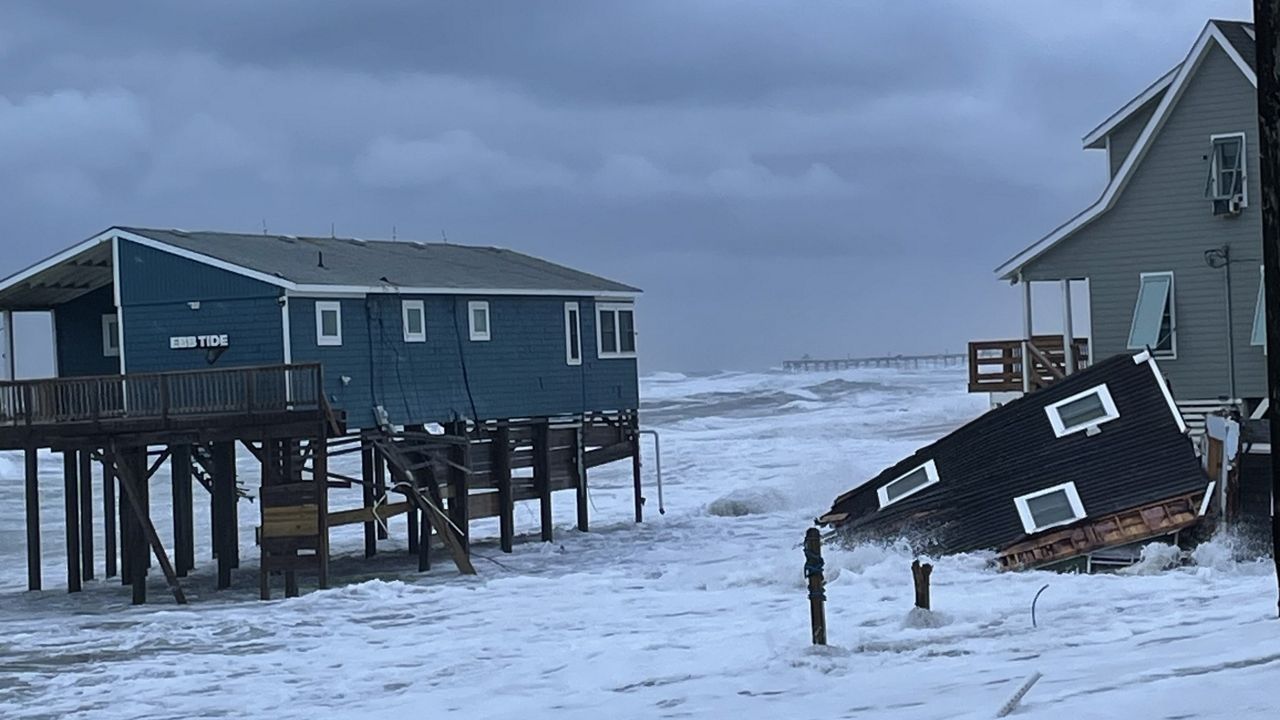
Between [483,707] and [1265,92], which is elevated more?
[1265,92]

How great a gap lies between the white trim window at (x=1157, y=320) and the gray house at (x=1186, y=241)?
0.02 meters

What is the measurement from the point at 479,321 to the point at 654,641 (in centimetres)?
1695

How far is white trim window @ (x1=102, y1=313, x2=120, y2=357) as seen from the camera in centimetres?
3781

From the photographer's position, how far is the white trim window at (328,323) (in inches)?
1323

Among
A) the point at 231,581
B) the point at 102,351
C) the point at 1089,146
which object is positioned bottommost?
the point at 231,581

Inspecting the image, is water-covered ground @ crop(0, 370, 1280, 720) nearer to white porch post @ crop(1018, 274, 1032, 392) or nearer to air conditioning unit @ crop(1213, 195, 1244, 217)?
white porch post @ crop(1018, 274, 1032, 392)

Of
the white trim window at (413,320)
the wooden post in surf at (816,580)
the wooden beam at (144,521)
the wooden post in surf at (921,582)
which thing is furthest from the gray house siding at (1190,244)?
the wooden beam at (144,521)

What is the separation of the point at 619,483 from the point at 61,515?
18445 mm

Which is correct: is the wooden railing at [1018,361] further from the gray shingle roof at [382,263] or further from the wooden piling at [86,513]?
the wooden piling at [86,513]

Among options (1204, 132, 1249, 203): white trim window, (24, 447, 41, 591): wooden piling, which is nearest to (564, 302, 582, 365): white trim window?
(24, 447, 41, 591): wooden piling

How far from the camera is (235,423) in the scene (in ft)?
104

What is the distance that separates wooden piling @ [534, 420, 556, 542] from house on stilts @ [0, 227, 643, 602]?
0.06 metres

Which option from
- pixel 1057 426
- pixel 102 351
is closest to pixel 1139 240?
pixel 1057 426

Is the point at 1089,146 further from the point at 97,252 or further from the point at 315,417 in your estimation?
the point at 97,252
